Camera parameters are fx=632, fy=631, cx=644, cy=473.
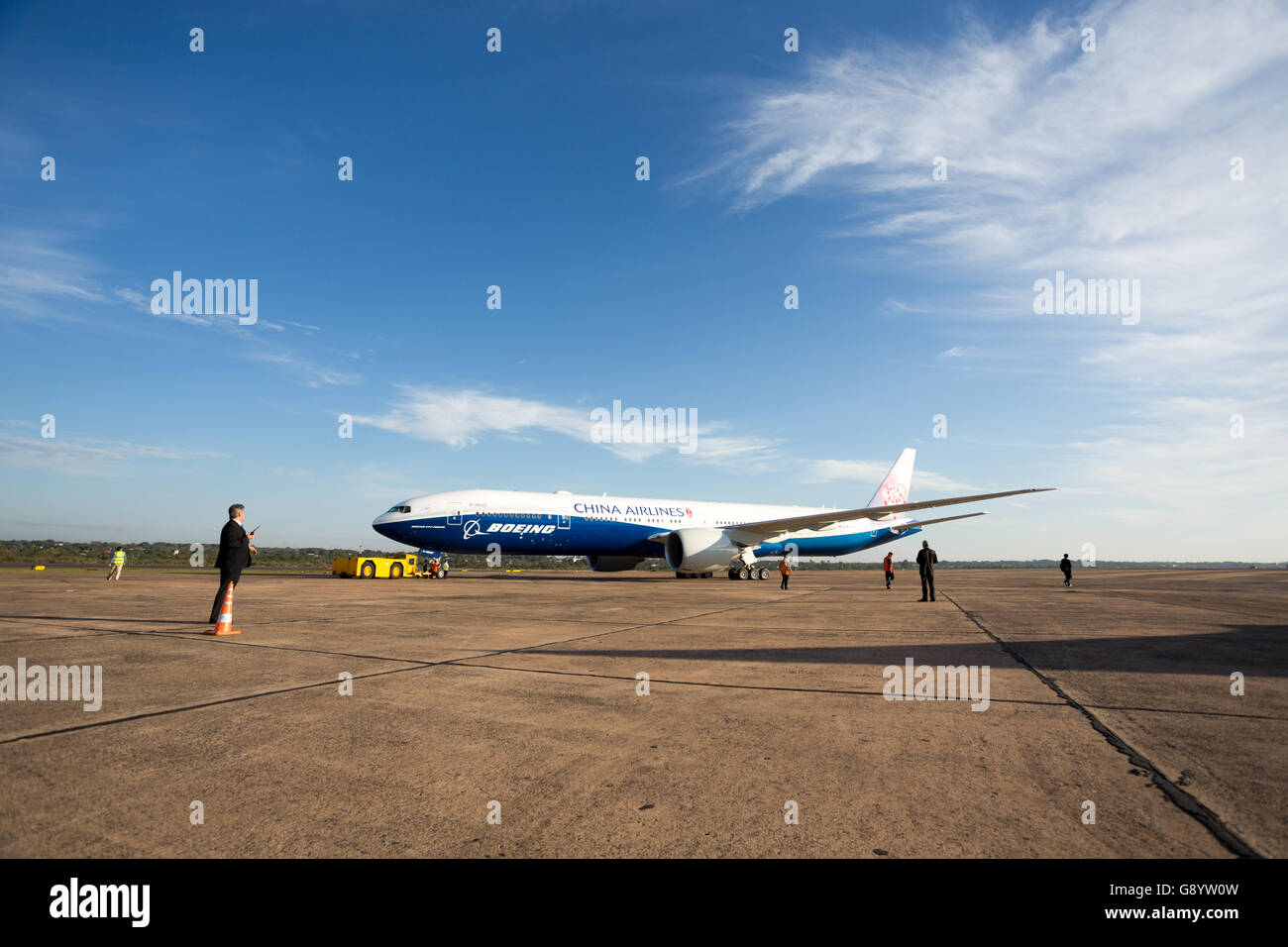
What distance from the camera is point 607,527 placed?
30375 millimetres

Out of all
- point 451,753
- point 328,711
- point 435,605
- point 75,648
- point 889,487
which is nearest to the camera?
point 451,753

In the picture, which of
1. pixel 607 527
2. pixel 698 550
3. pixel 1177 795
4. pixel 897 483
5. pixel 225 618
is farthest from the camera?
pixel 897 483

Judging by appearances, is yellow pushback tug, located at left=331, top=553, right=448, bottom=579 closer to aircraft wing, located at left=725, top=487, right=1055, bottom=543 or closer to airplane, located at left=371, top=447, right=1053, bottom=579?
airplane, located at left=371, top=447, right=1053, bottom=579

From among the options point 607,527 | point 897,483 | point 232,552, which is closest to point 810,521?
point 607,527

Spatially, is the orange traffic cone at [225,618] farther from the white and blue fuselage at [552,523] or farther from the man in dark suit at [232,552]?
the white and blue fuselage at [552,523]

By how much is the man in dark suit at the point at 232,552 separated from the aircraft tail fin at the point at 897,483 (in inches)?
1509

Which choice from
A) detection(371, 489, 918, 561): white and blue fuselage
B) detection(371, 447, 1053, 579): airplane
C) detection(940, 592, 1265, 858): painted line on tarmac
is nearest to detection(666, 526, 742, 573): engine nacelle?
detection(371, 447, 1053, 579): airplane

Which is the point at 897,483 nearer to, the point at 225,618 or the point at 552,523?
the point at 552,523

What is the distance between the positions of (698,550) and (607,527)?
488 cm

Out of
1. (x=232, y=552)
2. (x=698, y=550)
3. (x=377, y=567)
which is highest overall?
(x=232, y=552)
